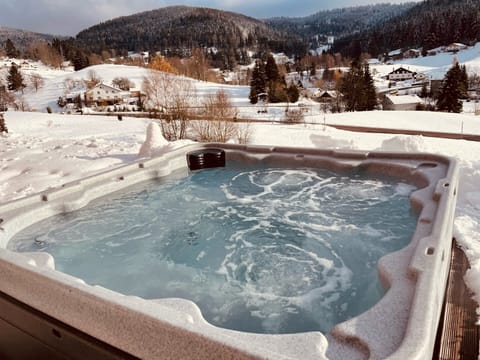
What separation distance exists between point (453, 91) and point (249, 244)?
21.5 metres

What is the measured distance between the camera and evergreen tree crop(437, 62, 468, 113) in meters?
18.9

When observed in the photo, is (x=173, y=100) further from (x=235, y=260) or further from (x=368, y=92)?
(x=368, y=92)

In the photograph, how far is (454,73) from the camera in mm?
18688

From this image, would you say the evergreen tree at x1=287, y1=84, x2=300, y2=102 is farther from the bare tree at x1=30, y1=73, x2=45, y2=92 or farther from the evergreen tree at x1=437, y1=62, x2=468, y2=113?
the bare tree at x1=30, y1=73, x2=45, y2=92

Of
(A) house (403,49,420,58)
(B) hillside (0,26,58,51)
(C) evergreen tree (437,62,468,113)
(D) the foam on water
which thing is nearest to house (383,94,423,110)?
(C) evergreen tree (437,62,468,113)

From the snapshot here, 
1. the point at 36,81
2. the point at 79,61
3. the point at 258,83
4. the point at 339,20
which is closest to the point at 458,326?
the point at 258,83

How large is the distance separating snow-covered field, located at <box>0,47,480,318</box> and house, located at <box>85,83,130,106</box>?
1645cm

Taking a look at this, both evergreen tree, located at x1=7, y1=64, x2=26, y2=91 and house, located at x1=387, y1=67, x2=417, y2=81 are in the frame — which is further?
house, located at x1=387, y1=67, x2=417, y2=81

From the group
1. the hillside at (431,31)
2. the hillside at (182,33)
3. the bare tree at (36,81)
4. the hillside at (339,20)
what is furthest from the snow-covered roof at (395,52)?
the hillside at (339,20)

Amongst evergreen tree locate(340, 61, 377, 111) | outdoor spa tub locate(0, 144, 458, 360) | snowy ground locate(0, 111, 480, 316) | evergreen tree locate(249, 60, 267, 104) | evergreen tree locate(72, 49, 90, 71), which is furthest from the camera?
evergreen tree locate(72, 49, 90, 71)

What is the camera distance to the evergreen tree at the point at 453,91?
18922 mm

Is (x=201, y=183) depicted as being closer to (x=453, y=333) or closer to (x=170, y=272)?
(x=170, y=272)

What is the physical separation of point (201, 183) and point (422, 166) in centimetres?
237

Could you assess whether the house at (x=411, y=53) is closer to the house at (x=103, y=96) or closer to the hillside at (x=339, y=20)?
the house at (x=103, y=96)
